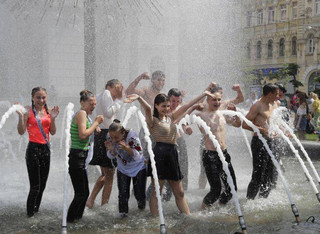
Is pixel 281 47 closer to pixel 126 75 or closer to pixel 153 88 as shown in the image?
pixel 126 75

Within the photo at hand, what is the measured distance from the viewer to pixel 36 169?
4.50 meters

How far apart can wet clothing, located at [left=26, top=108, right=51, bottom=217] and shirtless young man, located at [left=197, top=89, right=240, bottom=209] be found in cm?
176

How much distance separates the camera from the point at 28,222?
441 cm

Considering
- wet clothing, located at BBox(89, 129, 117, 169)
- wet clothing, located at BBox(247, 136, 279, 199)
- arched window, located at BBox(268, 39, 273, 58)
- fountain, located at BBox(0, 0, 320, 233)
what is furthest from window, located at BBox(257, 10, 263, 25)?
wet clothing, located at BBox(89, 129, 117, 169)

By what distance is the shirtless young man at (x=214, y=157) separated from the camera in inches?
190

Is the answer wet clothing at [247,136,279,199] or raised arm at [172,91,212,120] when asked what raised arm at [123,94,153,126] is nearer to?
raised arm at [172,91,212,120]

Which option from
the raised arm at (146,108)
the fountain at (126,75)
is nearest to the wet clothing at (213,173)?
the fountain at (126,75)

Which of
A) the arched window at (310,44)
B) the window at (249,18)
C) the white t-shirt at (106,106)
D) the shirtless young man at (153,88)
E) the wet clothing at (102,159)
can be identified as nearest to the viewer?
the wet clothing at (102,159)

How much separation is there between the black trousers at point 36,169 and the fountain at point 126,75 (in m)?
0.18

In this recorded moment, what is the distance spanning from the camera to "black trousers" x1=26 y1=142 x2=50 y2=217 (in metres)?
4.48

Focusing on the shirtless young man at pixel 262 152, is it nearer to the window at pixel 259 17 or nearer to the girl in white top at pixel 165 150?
the girl in white top at pixel 165 150

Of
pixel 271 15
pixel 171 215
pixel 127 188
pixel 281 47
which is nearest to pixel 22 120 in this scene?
pixel 127 188

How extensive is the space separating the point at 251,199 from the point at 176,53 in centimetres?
832

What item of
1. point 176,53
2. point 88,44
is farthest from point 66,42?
point 88,44
